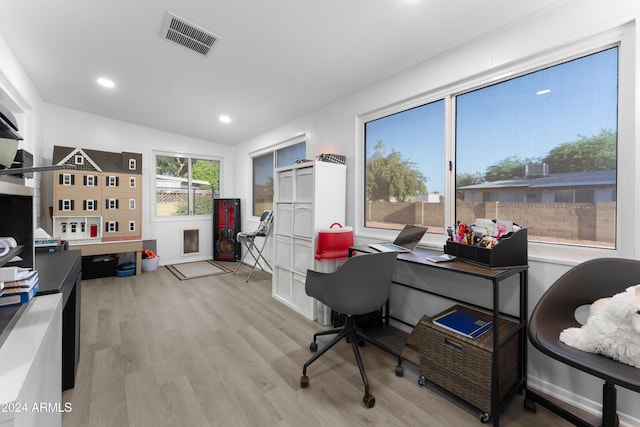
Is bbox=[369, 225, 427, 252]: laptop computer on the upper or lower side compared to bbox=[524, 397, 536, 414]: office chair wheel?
upper

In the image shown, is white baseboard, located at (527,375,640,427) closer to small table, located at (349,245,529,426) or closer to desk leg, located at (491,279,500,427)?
small table, located at (349,245,529,426)

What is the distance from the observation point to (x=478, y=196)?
2275mm

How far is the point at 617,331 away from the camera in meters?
1.15

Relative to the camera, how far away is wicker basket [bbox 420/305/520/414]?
1625 millimetres

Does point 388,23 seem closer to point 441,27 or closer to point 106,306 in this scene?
point 441,27

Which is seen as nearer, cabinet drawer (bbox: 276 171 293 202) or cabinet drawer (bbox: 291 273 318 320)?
cabinet drawer (bbox: 291 273 318 320)

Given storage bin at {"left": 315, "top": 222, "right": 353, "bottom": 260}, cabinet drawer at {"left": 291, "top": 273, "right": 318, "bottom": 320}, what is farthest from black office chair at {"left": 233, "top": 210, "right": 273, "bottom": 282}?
storage bin at {"left": 315, "top": 222, "right": 353, "bottom": 260}

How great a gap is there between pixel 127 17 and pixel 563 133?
10.9 ft

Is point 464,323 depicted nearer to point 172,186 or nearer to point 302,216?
point 302,216

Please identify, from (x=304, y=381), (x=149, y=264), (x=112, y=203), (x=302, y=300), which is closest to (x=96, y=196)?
(x=112, y=203)

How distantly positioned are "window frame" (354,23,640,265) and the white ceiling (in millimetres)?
310

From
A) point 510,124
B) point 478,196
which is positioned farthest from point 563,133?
point 478,196

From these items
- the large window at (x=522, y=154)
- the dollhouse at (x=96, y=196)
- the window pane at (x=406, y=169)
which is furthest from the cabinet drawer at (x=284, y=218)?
the dollhouse at (x=96, y=196)

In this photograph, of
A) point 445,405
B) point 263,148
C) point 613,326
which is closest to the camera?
point 613,326
